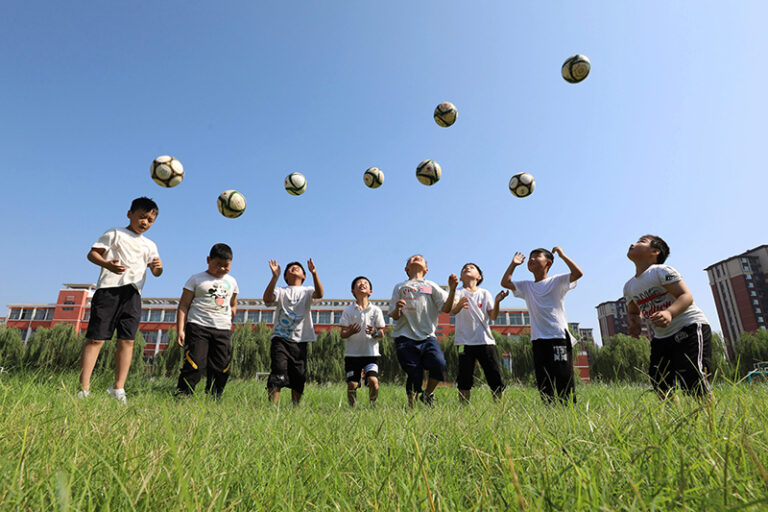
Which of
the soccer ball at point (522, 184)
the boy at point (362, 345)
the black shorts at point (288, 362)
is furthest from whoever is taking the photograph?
the soccer ball at point (522, 184)

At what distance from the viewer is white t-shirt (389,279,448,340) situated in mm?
5234

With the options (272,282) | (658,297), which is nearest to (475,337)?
(658,297)

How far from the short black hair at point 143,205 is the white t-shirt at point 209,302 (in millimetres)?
1009

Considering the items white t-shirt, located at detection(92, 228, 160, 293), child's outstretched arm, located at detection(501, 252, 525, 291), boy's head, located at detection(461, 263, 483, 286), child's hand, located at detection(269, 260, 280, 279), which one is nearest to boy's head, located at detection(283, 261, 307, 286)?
child's hand, located at detection(269, 260, 280, 279)

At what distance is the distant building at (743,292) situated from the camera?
63438 millimetres

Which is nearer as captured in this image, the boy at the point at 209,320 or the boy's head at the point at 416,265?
the boy at the point at 209,320

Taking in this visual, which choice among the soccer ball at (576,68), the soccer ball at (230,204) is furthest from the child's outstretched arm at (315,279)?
the soccer ball at (576,68)

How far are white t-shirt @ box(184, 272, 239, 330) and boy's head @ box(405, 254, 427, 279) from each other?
2593 mm

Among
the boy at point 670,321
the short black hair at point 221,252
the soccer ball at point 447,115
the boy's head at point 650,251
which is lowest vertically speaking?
the boy at point 670,321

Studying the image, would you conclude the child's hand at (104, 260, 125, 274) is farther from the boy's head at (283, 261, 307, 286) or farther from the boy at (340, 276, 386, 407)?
the boy at (340, 276, 386, 407)

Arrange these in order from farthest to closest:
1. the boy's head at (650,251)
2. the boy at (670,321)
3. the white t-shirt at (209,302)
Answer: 1. the white t-shirt at (209,302)
2. the boy's head at (650,251)
3. the boy at (670,321)

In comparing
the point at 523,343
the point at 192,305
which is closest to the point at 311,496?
the point at 192,305

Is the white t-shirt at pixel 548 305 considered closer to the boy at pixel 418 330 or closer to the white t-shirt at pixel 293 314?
the boy at pixel 418 330

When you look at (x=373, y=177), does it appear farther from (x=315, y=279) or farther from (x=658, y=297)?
(x=658, y=297)
